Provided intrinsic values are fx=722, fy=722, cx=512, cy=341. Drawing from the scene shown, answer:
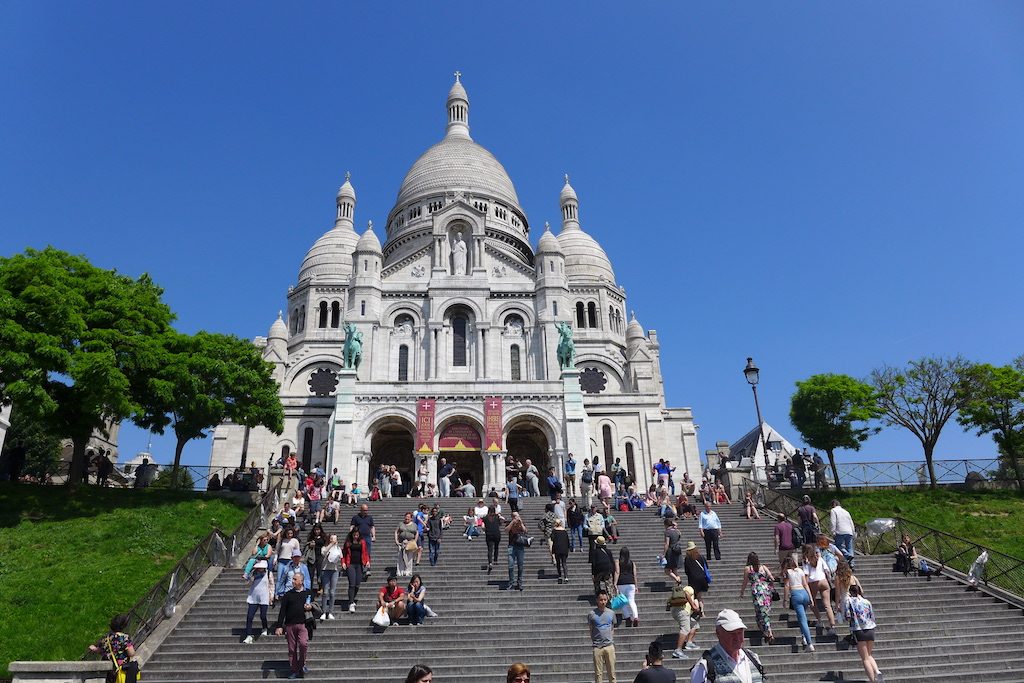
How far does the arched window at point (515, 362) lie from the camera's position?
39.2m

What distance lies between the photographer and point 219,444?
3956 cm

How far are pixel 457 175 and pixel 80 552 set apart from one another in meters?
43.2

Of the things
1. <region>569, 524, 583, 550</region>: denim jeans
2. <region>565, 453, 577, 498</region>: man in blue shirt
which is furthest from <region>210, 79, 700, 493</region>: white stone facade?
<region>569, 524, 583, 550</region>: denim jeans

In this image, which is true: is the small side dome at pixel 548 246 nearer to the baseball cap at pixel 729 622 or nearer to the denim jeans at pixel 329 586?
the denim jeans at pixel 329 586

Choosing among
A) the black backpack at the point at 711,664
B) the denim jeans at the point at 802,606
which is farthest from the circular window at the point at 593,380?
the black backpack at the point at 711,664

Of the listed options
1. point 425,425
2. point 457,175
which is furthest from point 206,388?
point 457,175

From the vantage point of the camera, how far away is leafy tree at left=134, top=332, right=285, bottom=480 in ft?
82.2

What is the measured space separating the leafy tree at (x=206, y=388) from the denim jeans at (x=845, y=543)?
67.3 ft

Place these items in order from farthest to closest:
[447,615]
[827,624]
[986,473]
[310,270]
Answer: [310,270]
[986,473]
[447,615]
[827,624]

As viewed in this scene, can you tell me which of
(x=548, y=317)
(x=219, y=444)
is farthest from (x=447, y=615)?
(x=219, y=444)

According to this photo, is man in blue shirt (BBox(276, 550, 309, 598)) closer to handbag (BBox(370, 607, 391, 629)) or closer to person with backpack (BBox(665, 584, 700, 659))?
handbag (BBox(370, 607, 391, 629))

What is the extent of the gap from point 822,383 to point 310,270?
33.3m

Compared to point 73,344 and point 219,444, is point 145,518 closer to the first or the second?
point 73,344

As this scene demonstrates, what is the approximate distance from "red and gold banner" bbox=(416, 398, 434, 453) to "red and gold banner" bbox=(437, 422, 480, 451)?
65 cm
